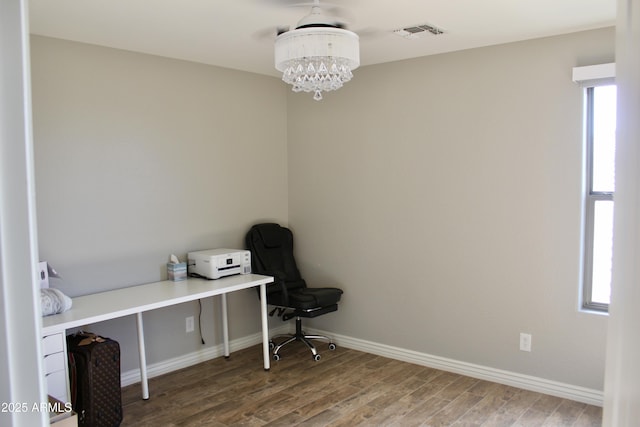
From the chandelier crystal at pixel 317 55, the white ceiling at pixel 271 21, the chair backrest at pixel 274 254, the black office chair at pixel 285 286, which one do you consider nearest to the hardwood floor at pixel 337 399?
the black office chair at pixel 285 286

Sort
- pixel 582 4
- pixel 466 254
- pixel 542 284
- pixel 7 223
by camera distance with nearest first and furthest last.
A: pixel 7 223 → pixel 582 4 → pixel 542 284 → pixel 466 254

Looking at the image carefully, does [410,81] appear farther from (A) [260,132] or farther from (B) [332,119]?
(A) [260,132]

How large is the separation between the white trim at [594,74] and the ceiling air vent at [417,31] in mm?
924

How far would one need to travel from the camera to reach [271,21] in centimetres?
303

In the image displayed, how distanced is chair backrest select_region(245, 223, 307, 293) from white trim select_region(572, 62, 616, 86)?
272cm

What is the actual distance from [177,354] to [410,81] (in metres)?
Result: 2.96

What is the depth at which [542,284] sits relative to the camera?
3506 millimetres

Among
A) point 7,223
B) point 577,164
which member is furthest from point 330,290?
point 7,223

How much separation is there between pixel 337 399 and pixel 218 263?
1.36 meters

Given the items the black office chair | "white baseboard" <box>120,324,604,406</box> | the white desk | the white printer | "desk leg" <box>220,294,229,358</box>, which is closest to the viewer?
the white desk

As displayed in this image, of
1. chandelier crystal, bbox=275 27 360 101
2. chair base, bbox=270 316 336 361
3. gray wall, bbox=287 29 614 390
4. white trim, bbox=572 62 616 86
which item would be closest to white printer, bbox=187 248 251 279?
chair base, bbox=270 316 336 361

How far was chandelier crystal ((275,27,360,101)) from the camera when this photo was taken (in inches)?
101

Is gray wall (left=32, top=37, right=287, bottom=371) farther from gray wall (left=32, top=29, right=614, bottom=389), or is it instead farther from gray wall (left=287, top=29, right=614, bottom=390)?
gray wall (left=287, top=29, right=614, bottom=390)

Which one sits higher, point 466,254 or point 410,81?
point 410,81
